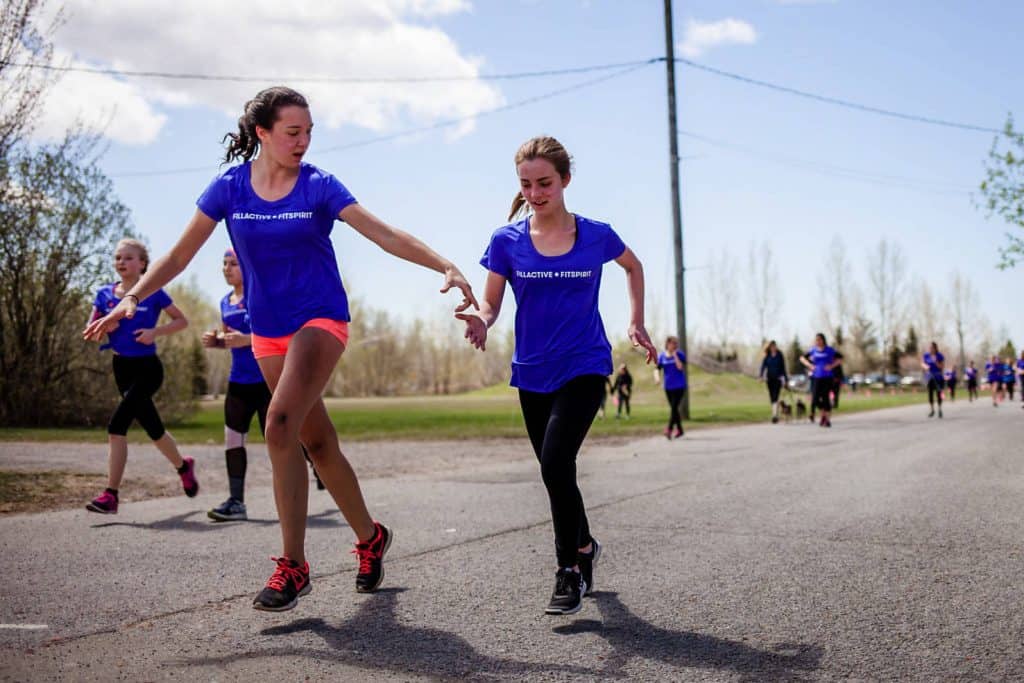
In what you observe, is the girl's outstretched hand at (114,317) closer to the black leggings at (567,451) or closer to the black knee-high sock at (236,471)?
the black leggings at (567,451)

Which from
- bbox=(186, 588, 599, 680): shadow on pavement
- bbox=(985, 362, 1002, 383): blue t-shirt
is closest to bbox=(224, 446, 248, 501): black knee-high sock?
bbox=(186, 588, 599, 680): shadow on pavement

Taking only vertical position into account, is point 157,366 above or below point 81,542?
above

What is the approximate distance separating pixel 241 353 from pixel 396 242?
3.99 m

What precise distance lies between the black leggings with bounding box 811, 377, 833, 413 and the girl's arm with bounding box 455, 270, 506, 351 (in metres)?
17.0

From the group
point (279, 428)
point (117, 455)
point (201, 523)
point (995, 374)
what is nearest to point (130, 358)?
point (117, 455)

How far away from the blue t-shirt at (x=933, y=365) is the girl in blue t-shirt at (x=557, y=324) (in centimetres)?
2406

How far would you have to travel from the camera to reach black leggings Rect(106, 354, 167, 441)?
25.1ft

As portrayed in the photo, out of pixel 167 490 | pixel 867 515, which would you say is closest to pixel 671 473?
pixel 867 515

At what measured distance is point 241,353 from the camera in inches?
307

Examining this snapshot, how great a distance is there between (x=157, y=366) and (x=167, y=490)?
2.24 m

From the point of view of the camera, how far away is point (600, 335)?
4590 millimetres

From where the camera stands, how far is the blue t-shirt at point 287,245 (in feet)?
13.9

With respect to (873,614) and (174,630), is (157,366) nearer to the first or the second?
(174,630)

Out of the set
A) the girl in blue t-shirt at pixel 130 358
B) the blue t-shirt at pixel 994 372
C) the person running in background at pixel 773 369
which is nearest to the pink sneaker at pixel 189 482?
the girl in blue t-shirt at pixel 130 358
